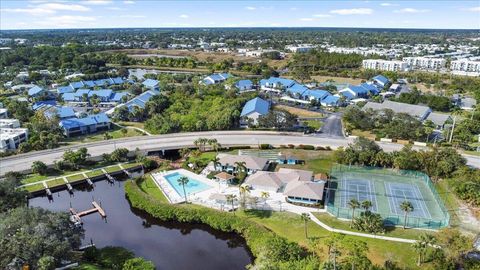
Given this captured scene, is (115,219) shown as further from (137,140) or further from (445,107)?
(445,107)

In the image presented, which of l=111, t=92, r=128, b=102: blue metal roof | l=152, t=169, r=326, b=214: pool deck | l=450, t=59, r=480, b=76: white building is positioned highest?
l=450, t=59, r=480, b=76: white building

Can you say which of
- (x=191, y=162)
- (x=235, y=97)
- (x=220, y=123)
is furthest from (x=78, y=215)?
(x=235, y=97)

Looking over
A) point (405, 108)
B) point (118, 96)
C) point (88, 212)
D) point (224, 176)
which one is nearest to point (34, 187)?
point (88, 212)

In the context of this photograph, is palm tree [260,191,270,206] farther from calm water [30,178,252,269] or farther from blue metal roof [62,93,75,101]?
blue metal roof [62,93,75,101]

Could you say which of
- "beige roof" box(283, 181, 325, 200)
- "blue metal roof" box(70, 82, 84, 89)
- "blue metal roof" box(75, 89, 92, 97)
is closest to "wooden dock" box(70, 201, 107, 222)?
"beige roof" box(283, 181, 325, 200)

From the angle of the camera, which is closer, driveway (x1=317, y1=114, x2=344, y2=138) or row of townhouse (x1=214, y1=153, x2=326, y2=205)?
row of townhouse (x1=214, y1=153, x2=326, y2=205)

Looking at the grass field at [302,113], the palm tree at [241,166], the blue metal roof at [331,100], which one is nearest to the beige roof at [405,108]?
the blue metal roof at [331,100]

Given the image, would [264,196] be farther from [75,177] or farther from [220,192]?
[75,177]
